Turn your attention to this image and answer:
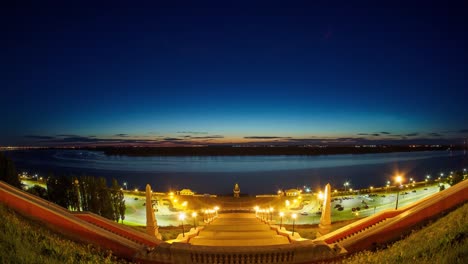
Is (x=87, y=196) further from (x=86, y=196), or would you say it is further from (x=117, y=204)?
(x=117, y=204)

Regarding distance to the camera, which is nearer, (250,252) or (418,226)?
(250,252)

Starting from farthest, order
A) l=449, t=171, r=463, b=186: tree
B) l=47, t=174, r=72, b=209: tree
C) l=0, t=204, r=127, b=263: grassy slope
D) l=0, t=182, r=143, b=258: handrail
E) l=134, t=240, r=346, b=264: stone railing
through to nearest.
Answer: l=449, t=171, r=463, b=186: tree, l=47, t=174, r=72, b=209: tree, l=0, t=182, r=143, b=258: handrail, l=134, t=240, r=346, b=264: stone railing, l=0, t=204, r=127, b=263: grassy slope

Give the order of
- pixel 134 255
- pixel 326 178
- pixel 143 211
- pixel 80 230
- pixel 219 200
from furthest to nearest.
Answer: pixel 326 178 < pixel 143 211 < pixel 219 200 < pixel 80 230 < pixel 134 255

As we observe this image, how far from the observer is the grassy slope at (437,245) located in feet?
19.4

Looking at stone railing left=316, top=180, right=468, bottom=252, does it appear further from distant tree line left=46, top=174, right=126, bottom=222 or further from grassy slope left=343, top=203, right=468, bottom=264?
distant tree line left=46, top=174, right=126, bottom=222

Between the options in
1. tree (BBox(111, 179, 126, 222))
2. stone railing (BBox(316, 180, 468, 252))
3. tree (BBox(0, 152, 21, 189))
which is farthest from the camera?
tree (BBox(111, 179, 126, 222))

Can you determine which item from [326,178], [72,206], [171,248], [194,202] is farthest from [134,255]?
[326,178]

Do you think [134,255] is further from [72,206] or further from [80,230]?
[72,206]

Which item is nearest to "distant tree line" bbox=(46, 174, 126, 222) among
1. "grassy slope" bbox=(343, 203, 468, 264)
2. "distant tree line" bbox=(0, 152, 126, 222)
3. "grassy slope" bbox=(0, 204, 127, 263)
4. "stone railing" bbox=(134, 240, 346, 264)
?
"distant tree line" bbox=(0, 152, 126, 222)

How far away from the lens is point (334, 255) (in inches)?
325

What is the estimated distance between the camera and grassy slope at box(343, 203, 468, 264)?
5.90 meters

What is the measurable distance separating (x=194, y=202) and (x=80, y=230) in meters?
28.3

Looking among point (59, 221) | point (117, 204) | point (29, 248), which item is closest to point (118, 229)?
point (59, 221)

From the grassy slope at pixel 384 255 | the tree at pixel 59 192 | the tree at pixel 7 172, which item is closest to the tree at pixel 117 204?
the tree at pixel 59 192
